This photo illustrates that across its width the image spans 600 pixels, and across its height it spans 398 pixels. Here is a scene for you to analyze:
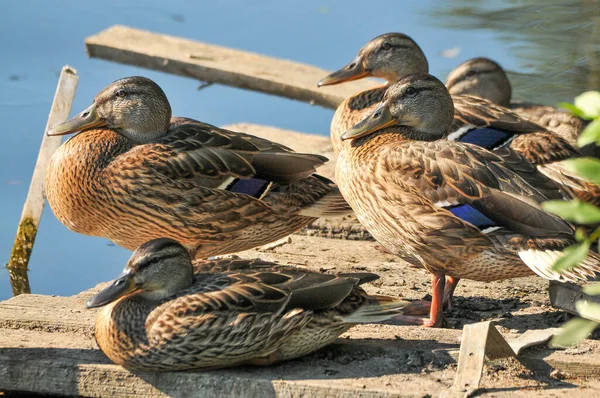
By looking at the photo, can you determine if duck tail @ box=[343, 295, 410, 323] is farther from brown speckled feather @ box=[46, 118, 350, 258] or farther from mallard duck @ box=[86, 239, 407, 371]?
brown speckled feather @ box=[46, 118, 350, 258]

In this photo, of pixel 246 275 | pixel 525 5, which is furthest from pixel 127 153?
pixel 525 5

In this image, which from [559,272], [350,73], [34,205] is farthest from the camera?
[350,73]

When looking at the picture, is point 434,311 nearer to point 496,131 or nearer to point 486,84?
point 496,131

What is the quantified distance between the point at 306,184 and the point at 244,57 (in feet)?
13.5

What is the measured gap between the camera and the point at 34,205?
20.2 feet

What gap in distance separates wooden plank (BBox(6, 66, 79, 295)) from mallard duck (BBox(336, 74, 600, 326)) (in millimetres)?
1863

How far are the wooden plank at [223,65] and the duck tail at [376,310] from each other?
15.1 ft

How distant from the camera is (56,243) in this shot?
21.7 ft

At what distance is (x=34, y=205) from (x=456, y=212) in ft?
8.43

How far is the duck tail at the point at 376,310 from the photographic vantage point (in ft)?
14.4

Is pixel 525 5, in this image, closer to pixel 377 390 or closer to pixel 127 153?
pixel 127 153

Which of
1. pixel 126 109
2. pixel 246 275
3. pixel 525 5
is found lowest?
pixel 246 275

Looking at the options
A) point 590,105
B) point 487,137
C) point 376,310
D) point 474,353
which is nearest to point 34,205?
point 376,310

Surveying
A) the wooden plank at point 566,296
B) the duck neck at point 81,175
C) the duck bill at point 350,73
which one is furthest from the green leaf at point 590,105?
the duck bill at point 350,73
